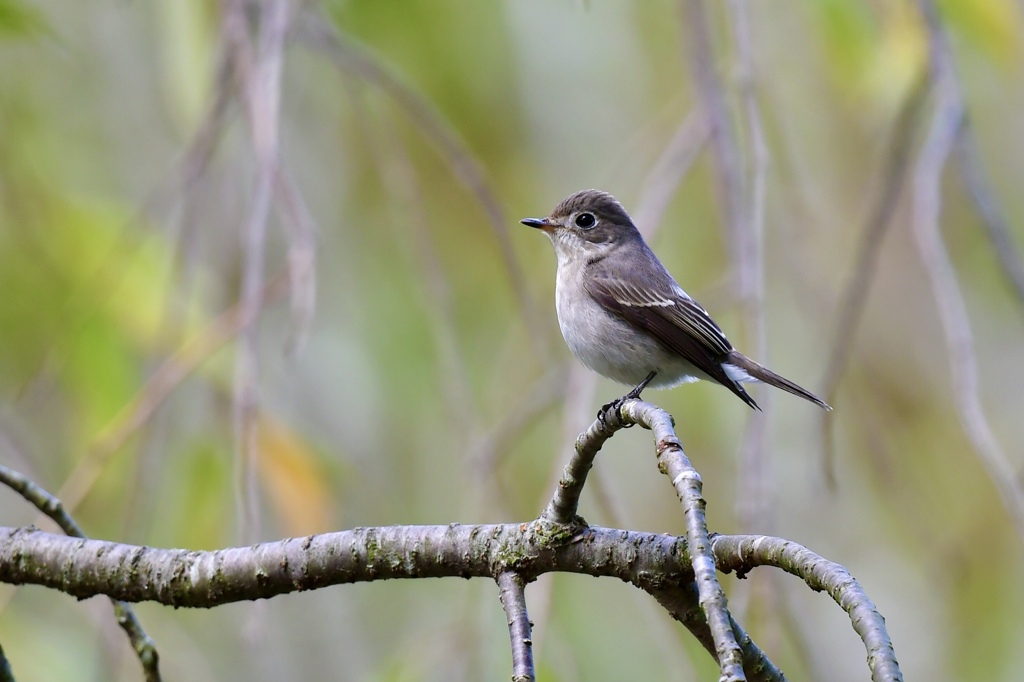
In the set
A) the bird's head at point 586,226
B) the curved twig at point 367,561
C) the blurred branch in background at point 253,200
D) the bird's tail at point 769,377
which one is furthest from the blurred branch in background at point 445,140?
the bird's head at point 586,226

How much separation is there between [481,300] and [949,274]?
7.59 feet

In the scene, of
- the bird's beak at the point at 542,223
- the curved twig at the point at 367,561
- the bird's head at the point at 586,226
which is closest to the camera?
the curved twig at the point at 367,561

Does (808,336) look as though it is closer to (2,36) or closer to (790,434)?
(790,434)

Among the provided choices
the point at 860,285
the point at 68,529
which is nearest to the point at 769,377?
the point at 860,285

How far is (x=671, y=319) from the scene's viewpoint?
12.0 ft

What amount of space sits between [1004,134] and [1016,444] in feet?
4.90

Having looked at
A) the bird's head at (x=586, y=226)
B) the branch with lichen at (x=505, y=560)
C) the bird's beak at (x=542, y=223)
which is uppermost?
the bird's head at (x=586, y=226)

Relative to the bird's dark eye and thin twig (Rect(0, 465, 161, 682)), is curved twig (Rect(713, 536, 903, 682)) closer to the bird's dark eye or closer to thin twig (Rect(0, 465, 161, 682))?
thin twig (Rect(0, 465, 161, 682))

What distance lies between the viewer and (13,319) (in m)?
3.30

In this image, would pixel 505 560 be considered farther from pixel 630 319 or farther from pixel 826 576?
pixel 630 319

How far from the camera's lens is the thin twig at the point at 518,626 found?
1499 mm

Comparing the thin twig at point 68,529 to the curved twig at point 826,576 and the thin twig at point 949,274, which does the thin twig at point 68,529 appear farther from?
the thin twig at point 949,274

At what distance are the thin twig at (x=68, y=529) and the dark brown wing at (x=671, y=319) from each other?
1899mm

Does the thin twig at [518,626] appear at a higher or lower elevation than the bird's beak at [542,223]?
lower
